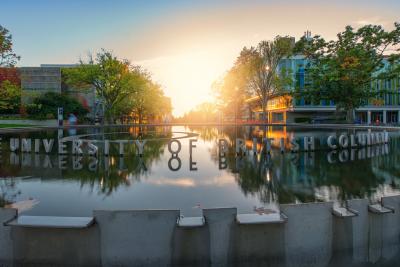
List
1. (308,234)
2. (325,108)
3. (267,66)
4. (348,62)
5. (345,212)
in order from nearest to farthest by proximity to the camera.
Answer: (308,234), (345,212), (348,62), (267,66), (325,108)

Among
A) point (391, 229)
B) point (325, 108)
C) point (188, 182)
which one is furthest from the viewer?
point (325, 108)

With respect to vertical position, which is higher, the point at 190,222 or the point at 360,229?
the point at 190,222

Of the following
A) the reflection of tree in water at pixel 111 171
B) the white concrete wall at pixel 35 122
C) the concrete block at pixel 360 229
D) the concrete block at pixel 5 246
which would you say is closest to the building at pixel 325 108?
the white concrete wall at pixel 35 122

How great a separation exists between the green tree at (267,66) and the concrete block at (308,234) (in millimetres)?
57795

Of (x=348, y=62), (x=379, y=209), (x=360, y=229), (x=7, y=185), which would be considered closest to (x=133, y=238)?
(x=360, y=229)

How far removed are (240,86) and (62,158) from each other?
6453cm

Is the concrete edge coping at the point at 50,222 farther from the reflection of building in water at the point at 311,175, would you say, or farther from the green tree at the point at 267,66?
the green tree at the point at 267,66

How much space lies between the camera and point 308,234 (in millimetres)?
5266

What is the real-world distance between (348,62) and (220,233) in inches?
1693

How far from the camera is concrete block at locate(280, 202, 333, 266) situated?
17.0 feet

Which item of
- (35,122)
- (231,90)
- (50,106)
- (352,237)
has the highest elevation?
(231,90)

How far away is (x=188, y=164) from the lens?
49.1ft

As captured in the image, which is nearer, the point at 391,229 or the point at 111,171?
the point at 391,229

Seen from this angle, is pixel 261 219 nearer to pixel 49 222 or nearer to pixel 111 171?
pixel 49 222
